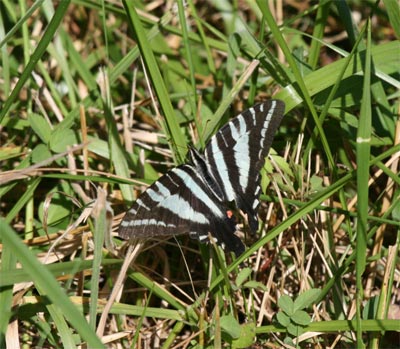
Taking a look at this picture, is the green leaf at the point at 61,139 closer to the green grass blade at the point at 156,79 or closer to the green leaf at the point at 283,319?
the green grass blade at the point at 156,79

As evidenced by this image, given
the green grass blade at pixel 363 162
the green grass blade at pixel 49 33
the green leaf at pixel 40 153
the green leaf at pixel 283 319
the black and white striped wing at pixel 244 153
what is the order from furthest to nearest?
1. the green leaf at pixel 40 153
2. the black and white striped wing at pixel 244 153
3. the green leaf at pixel 283 319
4. the green grass blade at pixel 49 33
5. the green grass blade at pixel 363 162

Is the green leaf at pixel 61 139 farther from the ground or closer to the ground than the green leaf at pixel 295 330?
farther from the ground

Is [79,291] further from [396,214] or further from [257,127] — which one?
[396,214]

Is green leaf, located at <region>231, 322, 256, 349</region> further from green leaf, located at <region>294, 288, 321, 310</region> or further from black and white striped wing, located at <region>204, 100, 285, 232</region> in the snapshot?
black and white striped wing, located at <region>204, 100, 285, 232</region>

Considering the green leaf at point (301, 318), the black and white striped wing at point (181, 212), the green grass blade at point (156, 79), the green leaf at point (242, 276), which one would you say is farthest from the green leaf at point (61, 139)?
the green leaf at point (301, 318)

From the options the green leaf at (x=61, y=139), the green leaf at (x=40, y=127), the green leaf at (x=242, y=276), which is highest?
the green leaf at (x=40, y=127)

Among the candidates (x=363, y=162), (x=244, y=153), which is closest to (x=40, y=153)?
(x=244, y=153)

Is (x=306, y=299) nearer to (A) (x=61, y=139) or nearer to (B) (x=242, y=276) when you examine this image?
(B) (x=242, y=276)

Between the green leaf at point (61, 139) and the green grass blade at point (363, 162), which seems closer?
the green grass blade at point (363, 162)
